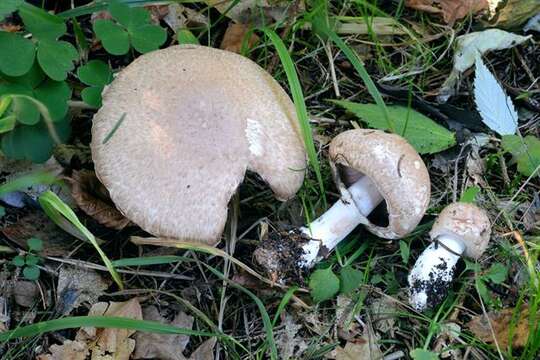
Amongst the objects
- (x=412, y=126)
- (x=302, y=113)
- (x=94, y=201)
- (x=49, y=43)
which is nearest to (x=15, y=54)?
(x=49, y=43)

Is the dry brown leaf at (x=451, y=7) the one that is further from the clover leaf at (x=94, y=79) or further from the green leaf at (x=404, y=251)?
the clover leaf at (x=94, y=79)

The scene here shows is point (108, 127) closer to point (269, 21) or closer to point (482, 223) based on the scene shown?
point (269, 21)

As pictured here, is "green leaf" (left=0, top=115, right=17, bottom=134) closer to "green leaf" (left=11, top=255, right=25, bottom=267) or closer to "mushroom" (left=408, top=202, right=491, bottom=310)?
"green leaf" (left=11, top=255, right=25, bottom=267)

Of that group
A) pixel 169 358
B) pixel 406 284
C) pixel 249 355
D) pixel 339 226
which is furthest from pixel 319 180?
pixel 169 358

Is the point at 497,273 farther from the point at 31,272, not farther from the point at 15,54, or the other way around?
the point at 15,54

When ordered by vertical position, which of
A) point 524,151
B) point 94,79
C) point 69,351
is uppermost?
point 94,79

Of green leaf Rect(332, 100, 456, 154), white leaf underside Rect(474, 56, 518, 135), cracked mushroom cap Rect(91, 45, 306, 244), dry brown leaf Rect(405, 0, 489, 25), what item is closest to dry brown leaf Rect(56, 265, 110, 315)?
cracked mushroom cap Rect(91, 45, 306, 244)
